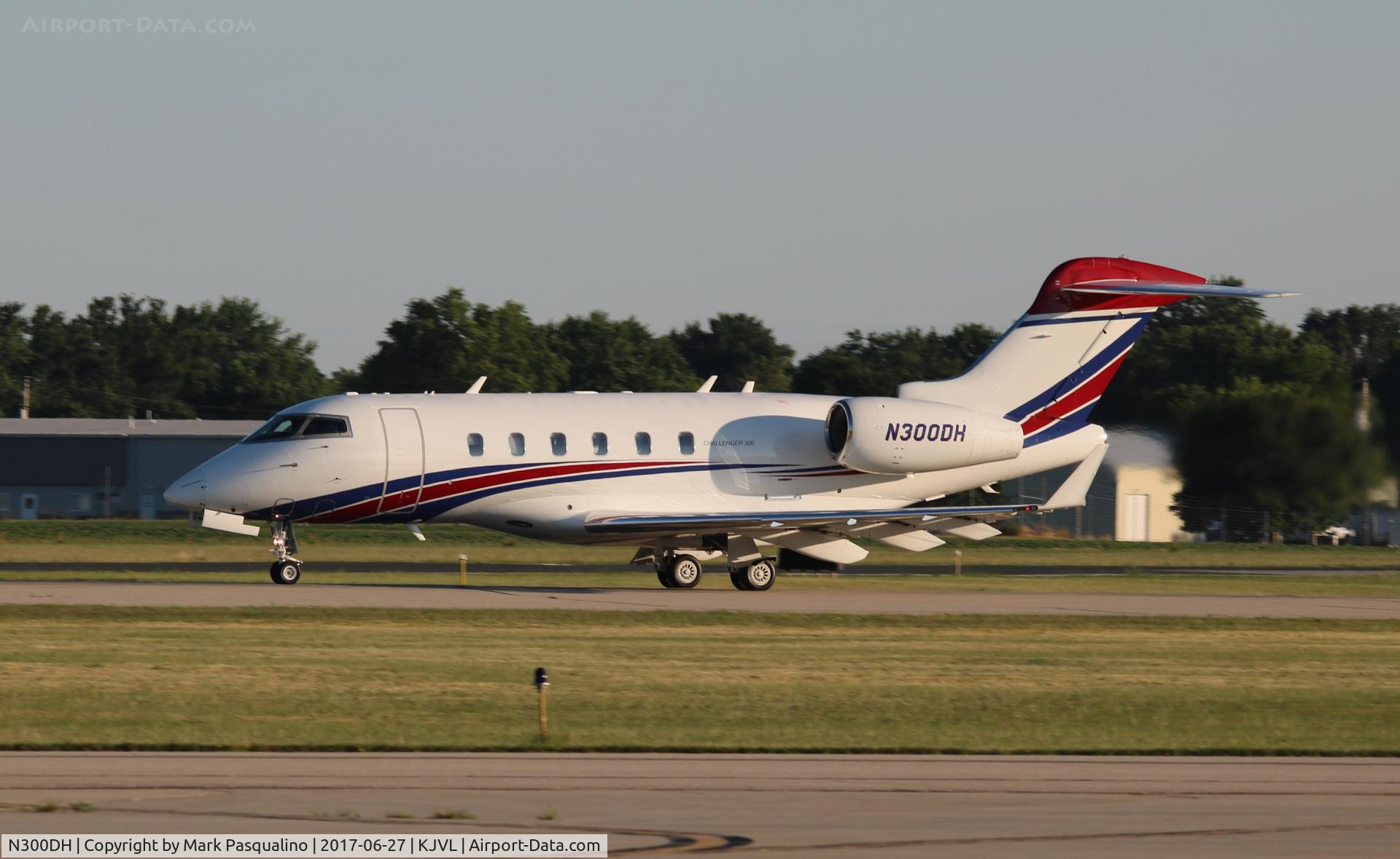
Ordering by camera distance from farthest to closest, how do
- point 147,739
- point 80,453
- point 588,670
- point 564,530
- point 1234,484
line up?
1. point 80,453
2. point 1234,484
3. point 564,530
4. point 588,670
5. point 147,739

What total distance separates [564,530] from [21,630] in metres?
11.4

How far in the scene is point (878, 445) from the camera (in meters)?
32.3

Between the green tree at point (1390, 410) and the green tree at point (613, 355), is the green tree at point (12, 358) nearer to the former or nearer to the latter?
the green tree at point (613, 355)

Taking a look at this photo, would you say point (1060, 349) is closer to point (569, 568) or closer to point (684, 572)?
point (684, 572)

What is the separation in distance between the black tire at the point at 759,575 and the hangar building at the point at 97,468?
47530mm

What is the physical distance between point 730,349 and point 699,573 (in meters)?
86.5

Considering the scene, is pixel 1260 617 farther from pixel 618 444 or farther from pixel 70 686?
pixel 70 686

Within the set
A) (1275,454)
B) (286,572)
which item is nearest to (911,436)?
(286,572)

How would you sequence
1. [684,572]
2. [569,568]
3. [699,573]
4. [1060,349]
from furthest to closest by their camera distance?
[569,568] → [1060,349] → [699,573] → [684,572]

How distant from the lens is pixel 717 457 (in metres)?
32.4

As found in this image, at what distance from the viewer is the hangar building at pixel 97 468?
75.2m

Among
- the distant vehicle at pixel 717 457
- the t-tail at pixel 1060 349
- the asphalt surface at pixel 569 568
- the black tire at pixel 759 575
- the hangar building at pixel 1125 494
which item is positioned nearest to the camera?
the distant vehicle at pixel 717 457

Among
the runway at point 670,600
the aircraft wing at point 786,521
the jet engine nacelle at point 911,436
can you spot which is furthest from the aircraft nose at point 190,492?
the jet engine nacelle at point 911,436

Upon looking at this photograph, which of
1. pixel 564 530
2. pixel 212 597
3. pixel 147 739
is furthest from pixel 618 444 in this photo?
pixel 147 739
